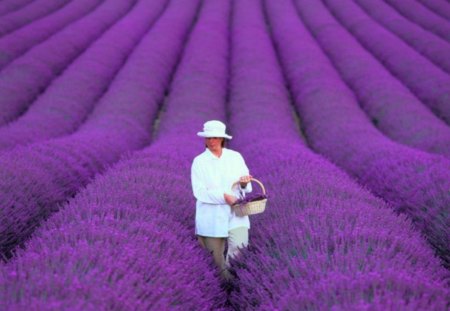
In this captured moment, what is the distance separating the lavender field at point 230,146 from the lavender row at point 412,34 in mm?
72

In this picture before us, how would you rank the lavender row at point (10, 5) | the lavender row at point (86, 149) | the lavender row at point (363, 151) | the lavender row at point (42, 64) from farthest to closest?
the lavender row at point (10, 5), the lavender row at point (42, 64), the lavender row at point (363, 151), the lavender row at point (86, 149)

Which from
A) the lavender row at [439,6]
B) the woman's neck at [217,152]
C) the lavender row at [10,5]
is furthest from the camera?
the lavender row at [10,5]

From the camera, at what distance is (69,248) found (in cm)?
276

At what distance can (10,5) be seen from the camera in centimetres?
1966

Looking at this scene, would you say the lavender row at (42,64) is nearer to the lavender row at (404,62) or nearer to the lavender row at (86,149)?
the lavender row at (86,149)

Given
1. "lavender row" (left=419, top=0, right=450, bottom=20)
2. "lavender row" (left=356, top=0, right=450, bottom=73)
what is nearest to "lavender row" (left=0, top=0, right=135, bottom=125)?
"lavender row" (left=356, top=0, right=450, bottom=73)

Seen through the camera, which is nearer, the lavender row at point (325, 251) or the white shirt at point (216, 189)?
the lavender row at point (325, 251)

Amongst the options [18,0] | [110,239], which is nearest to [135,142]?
[110,239]

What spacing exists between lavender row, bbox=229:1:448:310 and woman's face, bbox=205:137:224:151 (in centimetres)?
68

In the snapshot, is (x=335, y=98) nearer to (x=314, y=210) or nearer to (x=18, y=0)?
(x=314, y=210)

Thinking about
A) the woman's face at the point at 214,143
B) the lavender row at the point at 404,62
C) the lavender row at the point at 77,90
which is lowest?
the lavender row at the point at 404,62

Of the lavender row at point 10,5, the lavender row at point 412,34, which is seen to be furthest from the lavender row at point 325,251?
the lavender row at point 10,5

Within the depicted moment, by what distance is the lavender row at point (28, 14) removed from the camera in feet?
54.2

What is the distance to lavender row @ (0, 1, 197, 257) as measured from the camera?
184 inches
